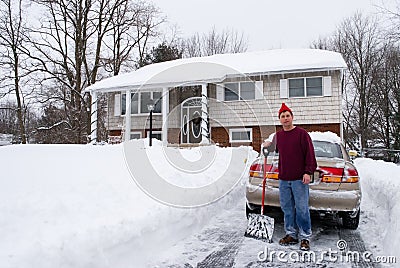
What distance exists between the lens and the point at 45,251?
262 centimetres

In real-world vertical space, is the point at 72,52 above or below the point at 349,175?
above

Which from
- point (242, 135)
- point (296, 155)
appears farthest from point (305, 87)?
point (296, 155)

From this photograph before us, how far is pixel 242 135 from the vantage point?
16703mm

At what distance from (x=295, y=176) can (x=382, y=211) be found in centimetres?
231

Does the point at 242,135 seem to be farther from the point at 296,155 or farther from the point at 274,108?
the point at 296,155

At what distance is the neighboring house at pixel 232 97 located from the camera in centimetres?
1520

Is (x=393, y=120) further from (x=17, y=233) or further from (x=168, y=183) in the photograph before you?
(x=17, y=233)

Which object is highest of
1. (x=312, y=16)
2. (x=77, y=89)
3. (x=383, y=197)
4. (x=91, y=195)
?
(x=312, y=16)

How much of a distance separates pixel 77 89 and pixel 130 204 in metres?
Result: 22.0

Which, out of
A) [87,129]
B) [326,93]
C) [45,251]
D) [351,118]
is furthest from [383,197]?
[351,118]

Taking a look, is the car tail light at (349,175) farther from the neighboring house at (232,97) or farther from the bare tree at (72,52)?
the bare tree at (72,52)

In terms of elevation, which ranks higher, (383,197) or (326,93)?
(326,93)

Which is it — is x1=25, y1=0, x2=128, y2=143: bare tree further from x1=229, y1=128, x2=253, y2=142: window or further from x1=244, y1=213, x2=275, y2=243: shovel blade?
x1=244, y1=213, x2=275, y2=243: shovel blade

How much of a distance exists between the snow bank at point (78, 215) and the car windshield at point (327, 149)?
2123 mm
